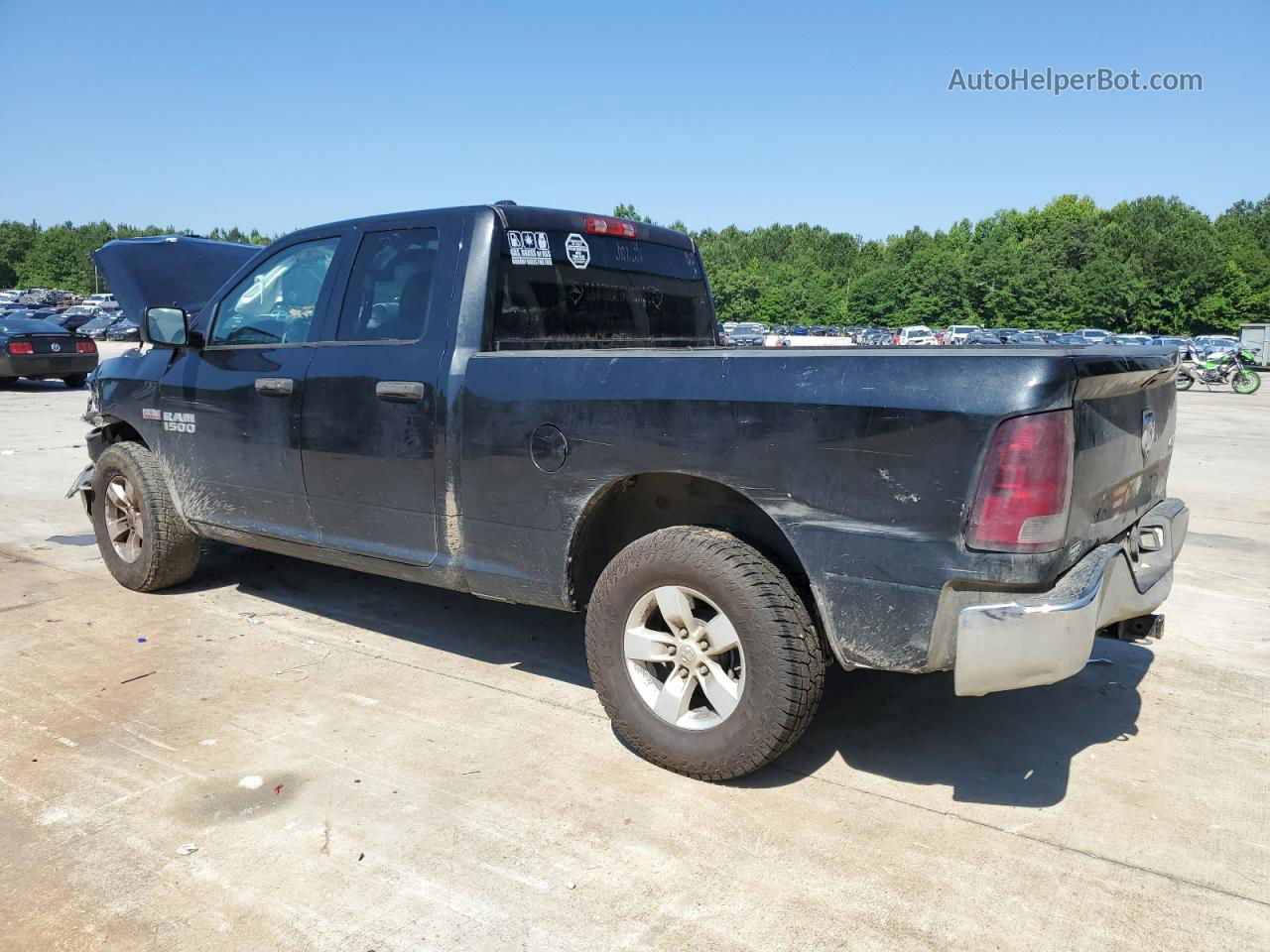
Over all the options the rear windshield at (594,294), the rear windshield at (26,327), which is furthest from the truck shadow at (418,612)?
the rear windshield at (26,327)

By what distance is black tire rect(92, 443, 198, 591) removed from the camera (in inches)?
209

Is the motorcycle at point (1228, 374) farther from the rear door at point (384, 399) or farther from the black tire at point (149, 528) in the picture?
the black tire at point (149, 528)

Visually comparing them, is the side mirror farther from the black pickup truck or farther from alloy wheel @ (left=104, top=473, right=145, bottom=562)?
alloy wheel @ (left=104, top=473, right=145, bottom=562)

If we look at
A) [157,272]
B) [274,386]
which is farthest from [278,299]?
[157,272]

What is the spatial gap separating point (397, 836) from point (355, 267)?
251cm

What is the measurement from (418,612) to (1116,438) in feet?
11.8

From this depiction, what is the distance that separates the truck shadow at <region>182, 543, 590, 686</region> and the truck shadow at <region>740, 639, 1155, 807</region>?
1147mm

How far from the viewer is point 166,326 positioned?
5059 mm

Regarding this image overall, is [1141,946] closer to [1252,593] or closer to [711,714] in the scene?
[711,714]

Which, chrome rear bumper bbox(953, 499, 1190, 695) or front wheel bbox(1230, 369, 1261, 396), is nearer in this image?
chrome rear bumper bbox(953, 499, 1190, 695)

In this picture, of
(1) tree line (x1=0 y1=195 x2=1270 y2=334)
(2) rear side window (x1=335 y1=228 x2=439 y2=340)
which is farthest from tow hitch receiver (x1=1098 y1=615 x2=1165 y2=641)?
(1) tree line (x1=0 y1=195 x2=1270 y2=334)

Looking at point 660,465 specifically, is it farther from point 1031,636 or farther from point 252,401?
point 252,401

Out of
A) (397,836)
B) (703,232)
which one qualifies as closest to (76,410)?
(397,836)

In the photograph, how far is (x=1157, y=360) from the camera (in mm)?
3348
